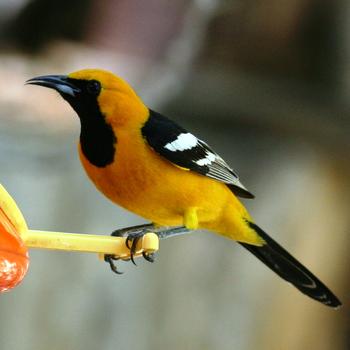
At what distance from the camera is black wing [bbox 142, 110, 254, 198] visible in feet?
4.75

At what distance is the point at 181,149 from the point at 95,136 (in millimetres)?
191

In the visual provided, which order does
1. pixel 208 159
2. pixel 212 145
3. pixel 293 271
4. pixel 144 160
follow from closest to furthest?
1. pixel 144 160
2. pixel 208 159
3. pixel 293 271
4. pixel 212 145

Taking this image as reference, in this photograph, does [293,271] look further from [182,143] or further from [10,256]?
[10,256]

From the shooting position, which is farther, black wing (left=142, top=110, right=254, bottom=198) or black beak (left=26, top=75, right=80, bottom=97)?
black wing (left=142, top=110, right=254, bottom=198)

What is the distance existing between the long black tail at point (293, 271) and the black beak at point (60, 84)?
0.62 m

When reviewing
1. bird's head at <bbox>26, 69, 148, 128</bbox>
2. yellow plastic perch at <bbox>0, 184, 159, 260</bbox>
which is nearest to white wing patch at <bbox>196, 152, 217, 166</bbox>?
bird's head at <bbox>26, 69, 148, 128</bbox>

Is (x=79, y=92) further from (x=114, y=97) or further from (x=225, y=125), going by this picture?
(x=225, y=125)

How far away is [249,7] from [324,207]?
2.94 feet

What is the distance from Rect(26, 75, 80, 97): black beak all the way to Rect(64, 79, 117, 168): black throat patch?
0.04 metres

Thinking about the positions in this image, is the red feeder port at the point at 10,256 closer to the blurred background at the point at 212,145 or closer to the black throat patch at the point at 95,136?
the black throat patch at the point at 95,136

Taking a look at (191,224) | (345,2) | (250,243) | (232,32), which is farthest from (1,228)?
(345,2)

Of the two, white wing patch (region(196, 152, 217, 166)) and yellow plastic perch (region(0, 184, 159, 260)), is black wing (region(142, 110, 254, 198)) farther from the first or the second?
yellow plastic perch (region(0, 184, 159, 260))

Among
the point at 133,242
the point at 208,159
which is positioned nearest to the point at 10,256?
the point at 133,242

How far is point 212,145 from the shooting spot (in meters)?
3.18
